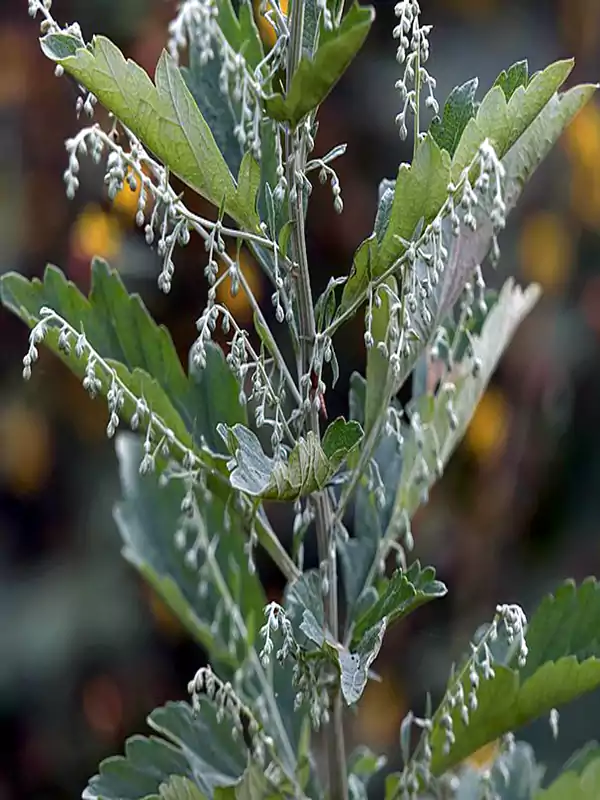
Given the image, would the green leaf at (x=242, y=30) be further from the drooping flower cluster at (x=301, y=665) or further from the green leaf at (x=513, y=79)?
the drooping flower cluster at (x=301, y=665)

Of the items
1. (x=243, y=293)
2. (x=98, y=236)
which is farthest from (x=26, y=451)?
(x=243, y=293)

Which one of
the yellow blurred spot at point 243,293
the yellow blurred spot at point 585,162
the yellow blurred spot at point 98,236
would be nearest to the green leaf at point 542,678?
the yellow blurred spot at point 243,293

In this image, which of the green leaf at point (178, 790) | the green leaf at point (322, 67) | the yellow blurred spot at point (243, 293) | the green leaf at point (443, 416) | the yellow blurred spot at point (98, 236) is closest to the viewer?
the green leaf at point (322, 67)

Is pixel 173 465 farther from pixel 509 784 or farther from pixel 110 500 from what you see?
pixel 110 500

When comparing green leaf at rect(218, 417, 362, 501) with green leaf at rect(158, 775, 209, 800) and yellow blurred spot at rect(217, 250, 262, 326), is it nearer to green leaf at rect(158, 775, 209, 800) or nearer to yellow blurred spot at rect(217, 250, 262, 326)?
green leaf at rect(158, 775, 209, 800)

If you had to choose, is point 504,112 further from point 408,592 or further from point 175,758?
point 175,758

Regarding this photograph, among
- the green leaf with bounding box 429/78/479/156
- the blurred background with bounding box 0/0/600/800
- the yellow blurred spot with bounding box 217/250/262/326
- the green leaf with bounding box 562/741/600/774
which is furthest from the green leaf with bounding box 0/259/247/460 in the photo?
the blurred background with bounding box 0/0/600/800
